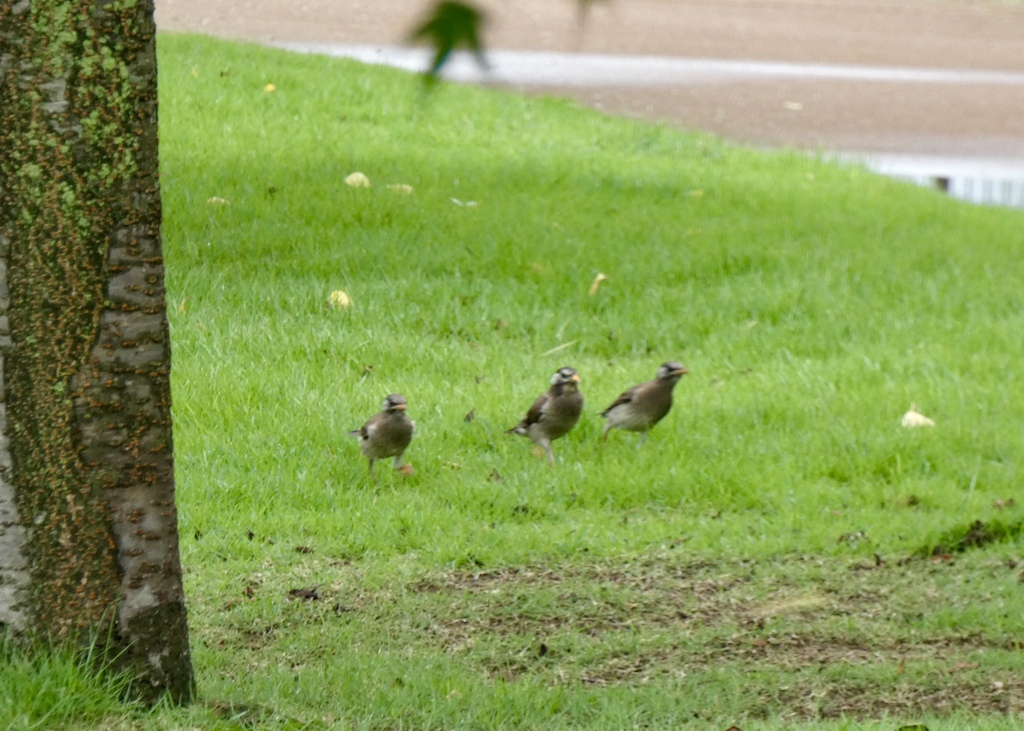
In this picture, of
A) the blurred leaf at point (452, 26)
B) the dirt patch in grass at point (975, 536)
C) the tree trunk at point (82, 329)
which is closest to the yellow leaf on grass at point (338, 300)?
the dirt patch in grass at point (975, 536)

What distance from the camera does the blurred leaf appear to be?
2.05 m

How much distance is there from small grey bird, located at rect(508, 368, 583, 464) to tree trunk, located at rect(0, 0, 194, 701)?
278 cm

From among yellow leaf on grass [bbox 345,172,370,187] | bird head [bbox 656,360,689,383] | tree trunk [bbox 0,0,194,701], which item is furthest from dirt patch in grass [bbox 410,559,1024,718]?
yellow leaf on grass [bbox 345,172,370,187]

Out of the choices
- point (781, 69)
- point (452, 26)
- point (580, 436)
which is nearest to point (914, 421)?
point (580, 436)

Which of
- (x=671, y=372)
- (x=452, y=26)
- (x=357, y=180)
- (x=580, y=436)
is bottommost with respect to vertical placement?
(x=580, y=436)

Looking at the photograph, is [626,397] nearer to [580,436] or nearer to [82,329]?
[580,436]

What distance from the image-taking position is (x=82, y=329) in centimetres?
366

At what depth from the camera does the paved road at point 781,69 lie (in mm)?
13047

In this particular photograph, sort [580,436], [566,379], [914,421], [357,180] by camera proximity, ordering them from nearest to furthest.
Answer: [566,379] → [914,421] → [580,436] → [357,180]

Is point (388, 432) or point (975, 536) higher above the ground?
point (388, 432)

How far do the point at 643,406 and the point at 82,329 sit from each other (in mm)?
3363

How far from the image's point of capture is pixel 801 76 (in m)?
15.0

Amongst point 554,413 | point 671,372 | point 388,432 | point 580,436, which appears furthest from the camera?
point 580,436

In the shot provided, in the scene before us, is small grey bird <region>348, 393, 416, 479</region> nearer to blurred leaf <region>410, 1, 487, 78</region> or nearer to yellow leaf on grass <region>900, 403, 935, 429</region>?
yellow leaf on grass <region>900, 403, 935, 429</region>
